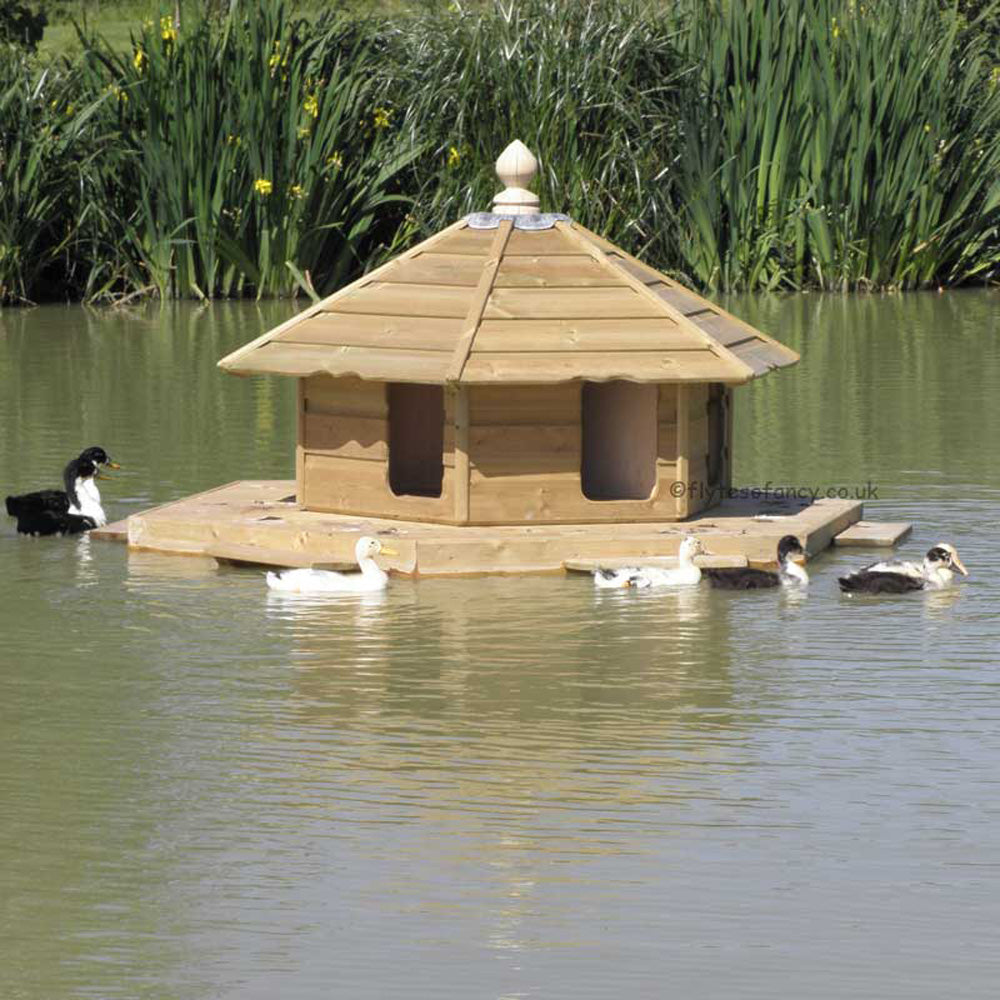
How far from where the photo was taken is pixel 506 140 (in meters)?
30.2

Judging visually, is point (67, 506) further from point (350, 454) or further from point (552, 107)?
point (552, 107)

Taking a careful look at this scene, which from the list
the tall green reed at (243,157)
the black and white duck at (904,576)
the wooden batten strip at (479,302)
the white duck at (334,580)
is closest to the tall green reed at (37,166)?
the tall green reed at (243,157)

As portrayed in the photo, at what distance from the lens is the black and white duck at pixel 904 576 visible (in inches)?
535

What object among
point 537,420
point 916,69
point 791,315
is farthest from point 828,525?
point 916,69

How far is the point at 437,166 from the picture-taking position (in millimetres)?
31156

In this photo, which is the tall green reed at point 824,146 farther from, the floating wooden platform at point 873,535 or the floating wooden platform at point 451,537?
the floating wooden platform at point 451,537

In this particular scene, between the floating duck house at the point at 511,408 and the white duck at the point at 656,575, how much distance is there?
467 mm

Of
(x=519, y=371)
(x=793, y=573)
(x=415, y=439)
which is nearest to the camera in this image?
(x=793, y=573)

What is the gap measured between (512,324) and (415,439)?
2297 mm

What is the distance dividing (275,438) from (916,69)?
41.7 feet

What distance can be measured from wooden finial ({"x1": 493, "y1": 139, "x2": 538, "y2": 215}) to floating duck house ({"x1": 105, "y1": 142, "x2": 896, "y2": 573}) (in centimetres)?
2

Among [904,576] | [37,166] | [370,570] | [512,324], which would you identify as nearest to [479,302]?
[512,324]

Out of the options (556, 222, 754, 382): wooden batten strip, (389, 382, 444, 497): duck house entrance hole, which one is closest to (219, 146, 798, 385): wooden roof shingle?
(556, 222, 754, 382): wooden batten strip

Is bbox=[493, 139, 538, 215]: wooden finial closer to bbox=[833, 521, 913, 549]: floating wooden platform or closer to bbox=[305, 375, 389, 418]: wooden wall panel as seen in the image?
bbox=[305, 375, 389, 418]: wooden wall panel
